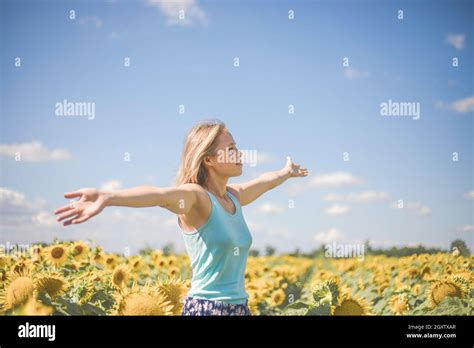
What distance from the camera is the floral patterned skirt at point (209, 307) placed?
9.39 feet

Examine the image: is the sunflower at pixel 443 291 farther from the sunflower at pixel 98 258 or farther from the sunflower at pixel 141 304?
the sunflower at pixel 98 258

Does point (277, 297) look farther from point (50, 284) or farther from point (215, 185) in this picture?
point (215, 185)

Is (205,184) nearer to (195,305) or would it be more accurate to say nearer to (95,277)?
(195,305)

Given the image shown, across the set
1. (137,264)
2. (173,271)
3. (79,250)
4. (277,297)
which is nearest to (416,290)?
(277,297)

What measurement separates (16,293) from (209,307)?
133cm

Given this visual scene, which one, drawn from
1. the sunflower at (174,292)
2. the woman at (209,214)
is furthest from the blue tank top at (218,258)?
the sunflower at (174,292)

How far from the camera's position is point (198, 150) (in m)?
3.07

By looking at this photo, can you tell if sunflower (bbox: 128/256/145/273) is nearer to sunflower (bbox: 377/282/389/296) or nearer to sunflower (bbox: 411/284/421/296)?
sunflower (bbox: 377/282/389/296)

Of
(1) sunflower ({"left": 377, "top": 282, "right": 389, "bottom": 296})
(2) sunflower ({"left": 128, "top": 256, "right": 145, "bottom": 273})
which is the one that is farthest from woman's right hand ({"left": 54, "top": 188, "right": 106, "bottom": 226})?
(1) sunflower ({"left": 377, "top": 282, "right": 389, "bottom": 296})

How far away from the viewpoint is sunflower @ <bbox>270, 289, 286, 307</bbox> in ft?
16.5

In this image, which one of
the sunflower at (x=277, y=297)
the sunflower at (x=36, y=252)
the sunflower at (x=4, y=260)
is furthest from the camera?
the sunflower at (x=277, y=297)

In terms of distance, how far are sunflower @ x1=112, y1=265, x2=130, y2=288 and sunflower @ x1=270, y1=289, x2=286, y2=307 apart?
138cm

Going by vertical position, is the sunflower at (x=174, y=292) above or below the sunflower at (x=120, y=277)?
below
